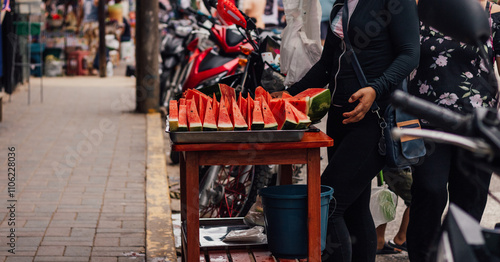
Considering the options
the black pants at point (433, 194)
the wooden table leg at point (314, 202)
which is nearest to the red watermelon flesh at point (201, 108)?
the wooden table leg at point (314, 202)

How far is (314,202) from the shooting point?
338cm

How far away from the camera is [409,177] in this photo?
4.71 metres

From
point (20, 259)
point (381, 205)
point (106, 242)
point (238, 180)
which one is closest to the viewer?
point (20, 259)

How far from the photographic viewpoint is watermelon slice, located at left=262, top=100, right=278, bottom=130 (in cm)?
330

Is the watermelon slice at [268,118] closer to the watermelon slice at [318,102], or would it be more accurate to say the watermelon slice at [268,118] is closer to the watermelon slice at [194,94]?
the watermelon slice at [318,102]

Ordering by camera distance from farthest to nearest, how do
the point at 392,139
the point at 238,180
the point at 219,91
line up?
1. the point at 238,180
2. the point at 219,91
3. the point at 392,139

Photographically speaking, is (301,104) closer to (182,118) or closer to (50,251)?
(182,118)

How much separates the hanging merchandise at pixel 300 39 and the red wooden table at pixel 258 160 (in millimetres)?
951

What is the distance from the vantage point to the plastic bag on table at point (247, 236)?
3863 mm

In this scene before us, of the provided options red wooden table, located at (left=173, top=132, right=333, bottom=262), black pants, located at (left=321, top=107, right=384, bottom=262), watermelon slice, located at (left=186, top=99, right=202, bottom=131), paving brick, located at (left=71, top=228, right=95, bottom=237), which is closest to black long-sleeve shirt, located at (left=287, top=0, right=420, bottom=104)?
black pants, located at (left=321, top=107, right=384, bottom=262)

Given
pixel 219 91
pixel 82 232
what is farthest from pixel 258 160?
pixel 82 232

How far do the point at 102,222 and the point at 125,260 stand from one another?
2.89 feet

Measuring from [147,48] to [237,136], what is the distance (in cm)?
815

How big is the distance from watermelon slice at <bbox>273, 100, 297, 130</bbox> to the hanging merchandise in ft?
2.67
